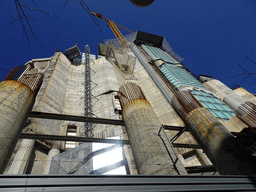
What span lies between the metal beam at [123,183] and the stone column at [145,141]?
237cm

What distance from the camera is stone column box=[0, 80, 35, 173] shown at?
6326mm

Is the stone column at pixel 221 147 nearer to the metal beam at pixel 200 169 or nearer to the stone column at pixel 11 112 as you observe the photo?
the metal beam at pixel 200 169

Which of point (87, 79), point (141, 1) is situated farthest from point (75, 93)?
point (141, 1)

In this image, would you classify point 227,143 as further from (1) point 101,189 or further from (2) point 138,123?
(1) point 101,189

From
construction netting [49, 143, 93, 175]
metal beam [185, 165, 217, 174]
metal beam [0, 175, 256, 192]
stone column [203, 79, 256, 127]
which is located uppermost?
stone column [203, 79, 256, 127]

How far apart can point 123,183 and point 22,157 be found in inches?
438

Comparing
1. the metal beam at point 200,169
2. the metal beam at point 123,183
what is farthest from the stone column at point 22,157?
the metal beam at point 200,169

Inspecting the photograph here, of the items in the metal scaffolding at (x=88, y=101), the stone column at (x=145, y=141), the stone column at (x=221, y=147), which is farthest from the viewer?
the metal scaffolding at (x=88, y=101)

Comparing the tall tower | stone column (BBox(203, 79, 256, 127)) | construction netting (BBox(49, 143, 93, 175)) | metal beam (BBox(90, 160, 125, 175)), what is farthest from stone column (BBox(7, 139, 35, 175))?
stone column (BBox(203, 79, 256, 127))

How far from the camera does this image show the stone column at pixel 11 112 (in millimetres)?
6326

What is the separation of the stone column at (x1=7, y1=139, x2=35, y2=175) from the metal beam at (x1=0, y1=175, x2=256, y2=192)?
26.6 feet

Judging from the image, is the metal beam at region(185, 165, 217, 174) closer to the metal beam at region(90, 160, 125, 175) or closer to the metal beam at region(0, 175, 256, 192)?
the metal beam at region(90, 160, 125, 175)

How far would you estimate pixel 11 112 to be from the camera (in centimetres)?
732

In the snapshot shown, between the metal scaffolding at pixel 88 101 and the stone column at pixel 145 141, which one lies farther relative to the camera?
the metal scaffolding at pixel 88 101
